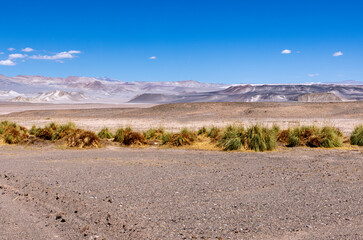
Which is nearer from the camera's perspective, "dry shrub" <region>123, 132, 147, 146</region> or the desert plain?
the desert plain

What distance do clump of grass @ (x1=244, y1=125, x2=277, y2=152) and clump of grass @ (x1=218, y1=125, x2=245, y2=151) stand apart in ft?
0.71

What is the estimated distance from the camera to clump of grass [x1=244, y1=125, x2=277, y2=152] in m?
12.0

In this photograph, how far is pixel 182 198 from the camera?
6.16 metres

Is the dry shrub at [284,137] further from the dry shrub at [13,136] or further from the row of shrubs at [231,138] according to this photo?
the dry shrub at [13,136]

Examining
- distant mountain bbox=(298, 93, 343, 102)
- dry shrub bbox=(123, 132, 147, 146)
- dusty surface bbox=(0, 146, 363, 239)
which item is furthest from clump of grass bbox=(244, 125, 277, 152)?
distant mountain bbox=(298, 93, 343, 102)

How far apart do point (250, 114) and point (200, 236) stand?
30.2m

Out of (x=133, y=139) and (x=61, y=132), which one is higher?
(x=61, y=132)

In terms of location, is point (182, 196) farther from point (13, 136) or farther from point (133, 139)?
point (13, 136)

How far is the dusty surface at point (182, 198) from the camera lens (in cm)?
480

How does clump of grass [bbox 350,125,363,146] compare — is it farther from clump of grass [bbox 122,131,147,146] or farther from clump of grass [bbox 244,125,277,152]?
clump of grass [bbox 122,131,147,146]

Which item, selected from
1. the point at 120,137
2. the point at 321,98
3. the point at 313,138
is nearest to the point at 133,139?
the point at 120,137

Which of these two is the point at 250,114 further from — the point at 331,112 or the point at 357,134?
the point at 357,134

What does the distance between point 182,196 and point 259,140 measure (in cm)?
621

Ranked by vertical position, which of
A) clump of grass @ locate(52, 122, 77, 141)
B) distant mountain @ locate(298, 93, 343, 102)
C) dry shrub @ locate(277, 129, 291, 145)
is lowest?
dry shrub @ locate(277, 129, 291, 145)
